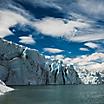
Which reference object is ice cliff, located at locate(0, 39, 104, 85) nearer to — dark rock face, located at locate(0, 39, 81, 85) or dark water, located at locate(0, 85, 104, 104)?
dark rock face, located at locate(0, 39, 81, 85)

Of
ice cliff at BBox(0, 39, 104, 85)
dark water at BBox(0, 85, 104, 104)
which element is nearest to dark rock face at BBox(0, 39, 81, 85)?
ice cliff at BBox(0, 39, 104, 85)

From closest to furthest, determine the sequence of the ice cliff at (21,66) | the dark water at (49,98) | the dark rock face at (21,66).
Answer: the dark water at (49,98) → the ice cliff at (21,66) → the dark rock face at (21,66)

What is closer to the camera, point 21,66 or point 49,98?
point 49,98

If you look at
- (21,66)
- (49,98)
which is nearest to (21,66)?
(21,66)

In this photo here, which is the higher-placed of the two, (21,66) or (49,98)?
(21,66)

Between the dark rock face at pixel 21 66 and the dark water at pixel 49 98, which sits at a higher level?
the dark rock face at pixel 21 66

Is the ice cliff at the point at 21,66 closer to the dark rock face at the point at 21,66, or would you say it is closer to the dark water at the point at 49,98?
the dark rock face at the point at 21,66

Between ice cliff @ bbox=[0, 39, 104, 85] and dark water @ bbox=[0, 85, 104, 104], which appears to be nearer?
dark water @ bbox=[0, 85, 104, 104]

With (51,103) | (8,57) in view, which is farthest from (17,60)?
(51,103)

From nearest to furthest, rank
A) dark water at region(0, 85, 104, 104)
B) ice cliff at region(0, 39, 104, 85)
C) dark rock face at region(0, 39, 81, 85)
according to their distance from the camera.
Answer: dark water at region(0, 85, 104, 104)
ice cliff at region(0, 39, 104, 85)
dark rock face at region(0, 39, 81, 85)

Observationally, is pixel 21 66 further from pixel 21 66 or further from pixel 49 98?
pixel 49 98

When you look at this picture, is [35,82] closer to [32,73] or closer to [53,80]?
[32,73]

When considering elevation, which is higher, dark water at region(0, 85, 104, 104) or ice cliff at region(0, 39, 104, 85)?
ice cliff at region(0, 39, 104, 85)

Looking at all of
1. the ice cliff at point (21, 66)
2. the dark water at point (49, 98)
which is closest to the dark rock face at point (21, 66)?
the ice cliff at point (21, 66)
